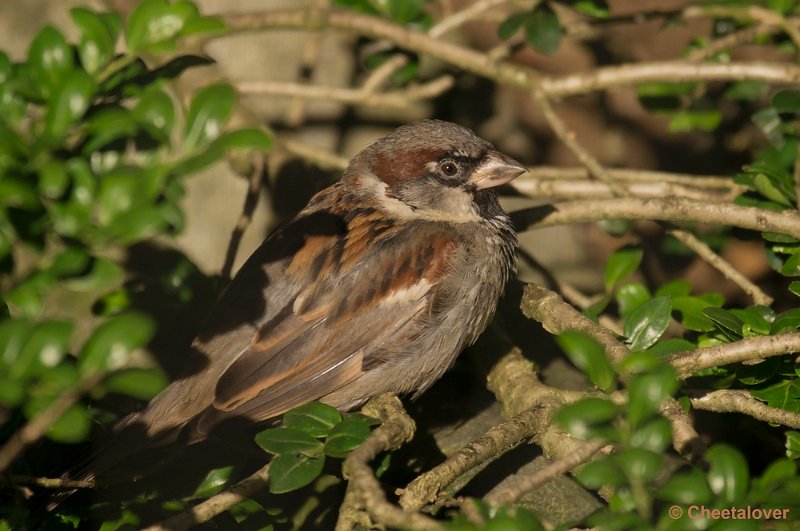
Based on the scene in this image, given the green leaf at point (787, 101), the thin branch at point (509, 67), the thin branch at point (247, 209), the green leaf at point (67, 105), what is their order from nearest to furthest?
the green leaf at point (67, 105) → the green leaf at point (787, 101) → the thin branch at point (509, 67) → the thin branch at point (247, 209)

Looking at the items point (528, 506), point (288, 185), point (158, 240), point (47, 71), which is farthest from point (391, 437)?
point (288, 185)

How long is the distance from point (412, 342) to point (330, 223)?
1.54 feet

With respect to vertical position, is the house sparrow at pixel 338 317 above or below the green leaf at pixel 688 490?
below

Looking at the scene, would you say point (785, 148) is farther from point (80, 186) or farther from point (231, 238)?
point (80, 186)

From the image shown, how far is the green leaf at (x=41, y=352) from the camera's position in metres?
1.36

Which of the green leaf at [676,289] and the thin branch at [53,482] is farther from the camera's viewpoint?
the green leaf at [676,289]

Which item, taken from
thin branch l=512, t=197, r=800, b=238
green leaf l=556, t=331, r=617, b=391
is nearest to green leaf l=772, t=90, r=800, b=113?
thin branch l=512, t=197, r=800, b=238

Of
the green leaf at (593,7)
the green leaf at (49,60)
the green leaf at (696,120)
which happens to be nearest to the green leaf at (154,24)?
the green leaf at (49,60)

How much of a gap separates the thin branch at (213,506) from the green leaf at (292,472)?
0.74 ft

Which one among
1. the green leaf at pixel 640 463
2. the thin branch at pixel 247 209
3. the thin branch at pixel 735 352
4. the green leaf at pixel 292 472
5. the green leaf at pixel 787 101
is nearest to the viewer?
the green leaf at pixel 640 463

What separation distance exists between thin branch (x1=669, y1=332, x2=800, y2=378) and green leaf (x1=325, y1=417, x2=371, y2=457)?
0.78 meters

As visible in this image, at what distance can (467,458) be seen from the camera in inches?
85.4

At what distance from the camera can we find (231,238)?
3389mm

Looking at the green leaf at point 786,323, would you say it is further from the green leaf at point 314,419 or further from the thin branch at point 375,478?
the green leaf at point 314,419
